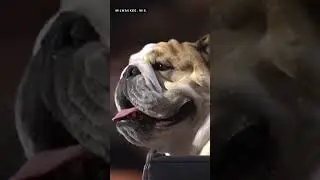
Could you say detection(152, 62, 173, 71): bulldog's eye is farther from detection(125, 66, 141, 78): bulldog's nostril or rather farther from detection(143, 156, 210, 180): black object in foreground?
detection(143, 156, 210, 180): black object in foreground

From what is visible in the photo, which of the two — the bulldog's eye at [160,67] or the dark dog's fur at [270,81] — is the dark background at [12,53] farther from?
the dark dog's fur at [270,81]

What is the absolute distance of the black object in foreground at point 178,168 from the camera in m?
0.97

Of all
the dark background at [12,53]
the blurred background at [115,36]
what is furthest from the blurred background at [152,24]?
the dark background at [12,53]

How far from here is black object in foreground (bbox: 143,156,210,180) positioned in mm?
972

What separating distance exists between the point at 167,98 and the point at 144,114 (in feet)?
0.17

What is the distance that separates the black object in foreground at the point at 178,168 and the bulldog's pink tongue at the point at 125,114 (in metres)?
0.09

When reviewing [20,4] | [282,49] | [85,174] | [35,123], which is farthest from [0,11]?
[282,49]

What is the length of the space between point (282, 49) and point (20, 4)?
0.48 meters

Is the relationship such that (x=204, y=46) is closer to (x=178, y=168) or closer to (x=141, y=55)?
(x=141, y=55)

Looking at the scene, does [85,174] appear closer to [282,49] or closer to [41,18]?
[41,18]

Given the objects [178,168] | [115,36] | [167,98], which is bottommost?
[178,168]

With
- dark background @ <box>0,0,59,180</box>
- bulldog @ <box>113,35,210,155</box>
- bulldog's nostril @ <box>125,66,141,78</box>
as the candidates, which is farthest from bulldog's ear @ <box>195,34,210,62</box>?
dark background @ <box>0,0,59,180</box>

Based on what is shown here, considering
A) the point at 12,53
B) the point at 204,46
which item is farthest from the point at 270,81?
the point at 12,53

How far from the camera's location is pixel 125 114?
38.4 inches
